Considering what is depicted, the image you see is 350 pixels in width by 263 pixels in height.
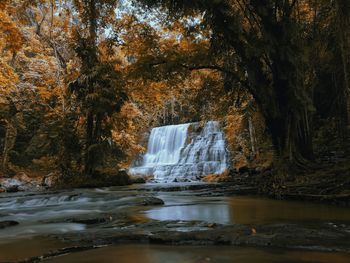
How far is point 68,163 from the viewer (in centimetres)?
1339

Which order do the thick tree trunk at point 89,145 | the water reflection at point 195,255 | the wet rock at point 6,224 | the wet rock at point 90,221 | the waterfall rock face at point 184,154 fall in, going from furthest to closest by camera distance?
1. the waterfall rock face at point 184,154
2. the thick tree trunk at point 89,145
3. the wet rock at point 90,221
4. the wet rock at point 6,224
5. the water reflection at point 195,255

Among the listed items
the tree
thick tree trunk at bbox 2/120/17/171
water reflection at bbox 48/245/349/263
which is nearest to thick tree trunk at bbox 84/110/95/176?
the tree

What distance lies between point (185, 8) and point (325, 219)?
630 centimetres

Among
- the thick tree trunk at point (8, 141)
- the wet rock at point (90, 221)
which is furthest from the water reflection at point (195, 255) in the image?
the thick tree trunk at point (8, 141)

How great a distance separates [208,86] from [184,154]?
10.6 m

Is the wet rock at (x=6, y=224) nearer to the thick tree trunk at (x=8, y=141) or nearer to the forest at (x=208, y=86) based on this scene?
the forest at (x=208, y=86)

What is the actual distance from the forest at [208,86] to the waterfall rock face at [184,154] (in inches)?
11.4

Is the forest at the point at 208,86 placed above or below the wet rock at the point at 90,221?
above

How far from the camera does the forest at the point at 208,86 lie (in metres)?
7.79

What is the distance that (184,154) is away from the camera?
22703 millimetres

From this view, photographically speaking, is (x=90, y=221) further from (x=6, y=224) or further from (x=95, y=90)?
(x=95, y=90)

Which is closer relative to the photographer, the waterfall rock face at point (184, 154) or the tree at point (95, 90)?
the tree at point (95, 90)

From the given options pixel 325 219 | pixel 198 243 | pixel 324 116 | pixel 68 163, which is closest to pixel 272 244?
pixel 198 243

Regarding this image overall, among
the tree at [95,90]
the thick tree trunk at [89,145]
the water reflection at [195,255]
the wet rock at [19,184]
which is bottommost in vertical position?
the water reflection at [195,255]
